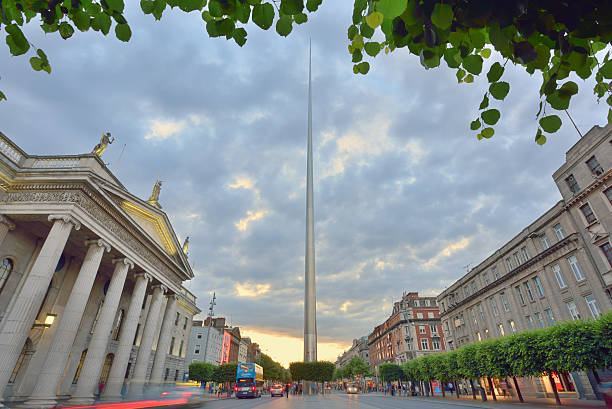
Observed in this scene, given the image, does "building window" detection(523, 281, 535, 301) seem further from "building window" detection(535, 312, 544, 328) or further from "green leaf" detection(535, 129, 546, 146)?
"green leaf" detection(535, 129, 546, 146)

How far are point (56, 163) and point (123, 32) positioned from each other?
973 inches

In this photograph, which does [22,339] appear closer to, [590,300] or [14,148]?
[14,148]

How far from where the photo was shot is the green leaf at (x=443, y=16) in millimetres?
1901

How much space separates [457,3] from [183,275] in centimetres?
3821

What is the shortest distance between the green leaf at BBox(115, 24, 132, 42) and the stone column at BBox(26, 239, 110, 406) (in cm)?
2228

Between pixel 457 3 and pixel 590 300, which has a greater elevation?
pixel 590 300

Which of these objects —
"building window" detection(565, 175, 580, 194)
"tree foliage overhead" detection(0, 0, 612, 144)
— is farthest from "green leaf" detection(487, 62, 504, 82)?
"building window" detection(565, 175, 580, 194)

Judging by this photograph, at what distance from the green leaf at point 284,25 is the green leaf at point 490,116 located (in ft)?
6.93

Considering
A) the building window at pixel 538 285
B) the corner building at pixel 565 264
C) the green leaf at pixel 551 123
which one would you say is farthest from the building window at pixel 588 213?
the green leaf at pixel 551 123

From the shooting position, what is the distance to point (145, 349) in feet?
91.2

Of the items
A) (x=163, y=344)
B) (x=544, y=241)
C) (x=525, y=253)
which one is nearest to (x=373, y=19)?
(x=163, y=344)

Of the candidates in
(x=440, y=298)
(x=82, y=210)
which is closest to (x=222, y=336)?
(x=440, y=298)

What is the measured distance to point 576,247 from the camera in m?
27.6

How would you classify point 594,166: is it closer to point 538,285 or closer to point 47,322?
point 538,285
